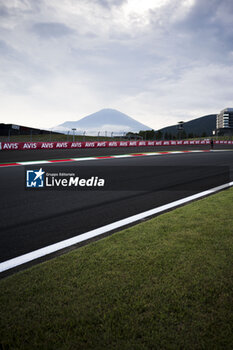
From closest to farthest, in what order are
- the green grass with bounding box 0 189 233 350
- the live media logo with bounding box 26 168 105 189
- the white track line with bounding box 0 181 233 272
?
the green grass with bounding box 0 189 233 350, the white track line with bounding box 0 181 233 272, the live media logo with bounding box 26 168 105 189

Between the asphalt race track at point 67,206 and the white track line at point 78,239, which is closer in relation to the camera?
the white track line at point 78,239

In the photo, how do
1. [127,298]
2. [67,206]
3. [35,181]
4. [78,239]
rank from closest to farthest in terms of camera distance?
[127,298] < [78,239] < [67,206] < [35,181]

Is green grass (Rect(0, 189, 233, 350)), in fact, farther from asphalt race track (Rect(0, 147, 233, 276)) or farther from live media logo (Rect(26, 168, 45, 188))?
live media logo (Rect(26, 168, 45, 188))

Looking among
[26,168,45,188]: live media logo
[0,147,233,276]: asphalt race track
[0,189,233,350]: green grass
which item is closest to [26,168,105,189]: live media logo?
[26,168,45,188]: live media logo

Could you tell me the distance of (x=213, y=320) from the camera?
70.4 inches

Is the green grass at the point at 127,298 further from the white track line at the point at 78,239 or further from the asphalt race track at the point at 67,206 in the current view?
the asphalt race track at the point at 67,206

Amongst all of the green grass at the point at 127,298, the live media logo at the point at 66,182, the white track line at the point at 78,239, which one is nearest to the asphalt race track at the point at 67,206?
the white track line at the point at 78,239

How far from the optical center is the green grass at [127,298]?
165 centimetres

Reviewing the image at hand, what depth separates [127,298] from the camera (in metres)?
2.04

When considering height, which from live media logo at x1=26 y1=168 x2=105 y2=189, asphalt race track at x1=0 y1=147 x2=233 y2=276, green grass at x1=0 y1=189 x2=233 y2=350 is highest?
live media logo at x1=26 y1=168 x2=105 y2=189

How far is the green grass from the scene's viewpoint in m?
1.65

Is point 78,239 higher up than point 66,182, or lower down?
lower down

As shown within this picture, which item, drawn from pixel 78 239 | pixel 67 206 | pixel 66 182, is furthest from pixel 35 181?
pixel 78 239

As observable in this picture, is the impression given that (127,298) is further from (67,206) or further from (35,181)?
(35,181)
